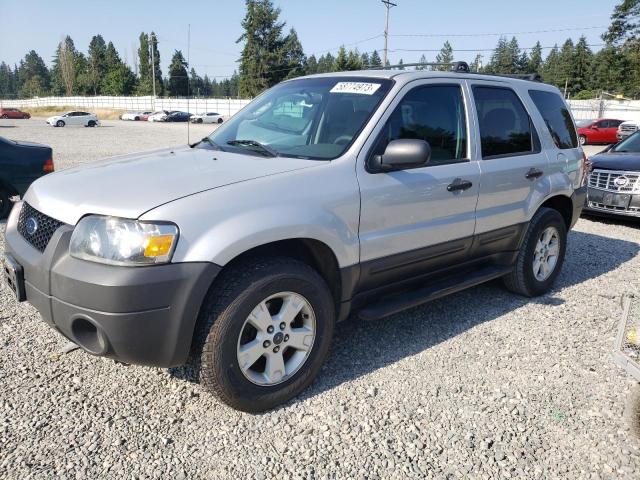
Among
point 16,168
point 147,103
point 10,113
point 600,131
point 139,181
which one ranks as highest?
point 147,103

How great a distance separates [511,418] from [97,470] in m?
2.20

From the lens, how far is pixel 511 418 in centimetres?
297

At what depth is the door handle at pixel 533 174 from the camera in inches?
171

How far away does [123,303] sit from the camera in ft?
7.89

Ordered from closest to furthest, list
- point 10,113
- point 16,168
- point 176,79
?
point 16,168
point 10,113
point 176,79

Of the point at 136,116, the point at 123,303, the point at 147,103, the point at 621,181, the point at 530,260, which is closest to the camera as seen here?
the point at 123,303

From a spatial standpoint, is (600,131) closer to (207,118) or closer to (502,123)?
(502,123)

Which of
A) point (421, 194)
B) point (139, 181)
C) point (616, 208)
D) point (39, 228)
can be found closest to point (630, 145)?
point (616, 208)

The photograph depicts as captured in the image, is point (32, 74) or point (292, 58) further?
point (32, 74)

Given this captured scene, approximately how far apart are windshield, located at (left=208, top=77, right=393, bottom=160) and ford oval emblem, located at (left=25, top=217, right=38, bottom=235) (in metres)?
1.29

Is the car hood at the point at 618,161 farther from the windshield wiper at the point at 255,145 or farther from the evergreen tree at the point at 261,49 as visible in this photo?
the evergreen tree at the point at 261,49

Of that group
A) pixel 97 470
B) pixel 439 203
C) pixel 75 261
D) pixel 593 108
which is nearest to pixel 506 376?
pixel 439 203

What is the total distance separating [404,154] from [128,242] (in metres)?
1.62

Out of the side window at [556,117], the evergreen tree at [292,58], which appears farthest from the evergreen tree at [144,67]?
the side window at [556,117]
